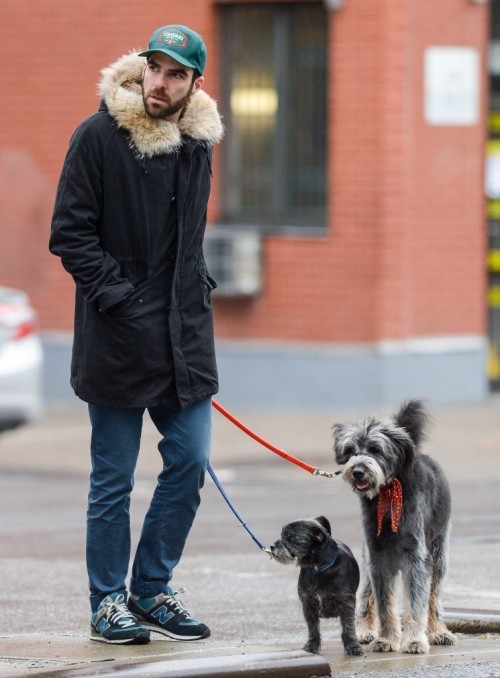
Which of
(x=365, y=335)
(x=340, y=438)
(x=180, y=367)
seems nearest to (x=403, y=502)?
(x=340, y=438)

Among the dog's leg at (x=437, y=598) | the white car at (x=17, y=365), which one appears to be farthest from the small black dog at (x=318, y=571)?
the white car at (x=17, y=365)

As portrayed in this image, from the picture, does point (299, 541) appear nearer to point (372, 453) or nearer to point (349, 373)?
point (372, 453)

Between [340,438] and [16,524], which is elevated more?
[340,438]

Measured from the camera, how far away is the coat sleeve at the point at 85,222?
6117 millimetres

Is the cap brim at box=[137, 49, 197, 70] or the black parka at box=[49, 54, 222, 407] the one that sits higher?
the cap brim at box=[137, 49, 197, 70]

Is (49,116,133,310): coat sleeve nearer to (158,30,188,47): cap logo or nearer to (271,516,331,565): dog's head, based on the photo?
(158,30,188,47): cap logo

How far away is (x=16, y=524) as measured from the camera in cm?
1056

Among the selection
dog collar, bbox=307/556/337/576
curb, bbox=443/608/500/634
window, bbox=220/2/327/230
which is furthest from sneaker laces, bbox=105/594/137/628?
window, bbox=220/2/327/230

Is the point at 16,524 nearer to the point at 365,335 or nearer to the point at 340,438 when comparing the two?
the point at 340,438

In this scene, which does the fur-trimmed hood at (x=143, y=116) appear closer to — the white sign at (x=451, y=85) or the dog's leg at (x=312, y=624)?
the dog's leg at (x=312, y=624)

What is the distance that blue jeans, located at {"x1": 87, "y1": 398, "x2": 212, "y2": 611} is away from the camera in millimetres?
6273

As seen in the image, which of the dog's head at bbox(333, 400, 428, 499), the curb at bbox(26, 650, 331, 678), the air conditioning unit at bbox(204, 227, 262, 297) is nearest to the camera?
the curb at bbox(26, 650, 331, 678)

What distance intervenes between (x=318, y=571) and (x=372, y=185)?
10376 mm

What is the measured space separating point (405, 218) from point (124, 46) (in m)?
3.36
